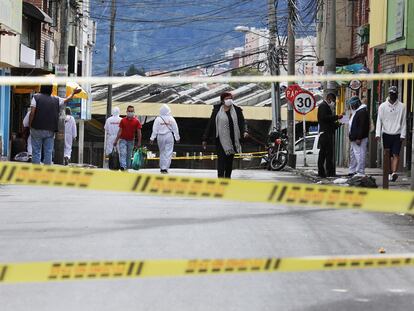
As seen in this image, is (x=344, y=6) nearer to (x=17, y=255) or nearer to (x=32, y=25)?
(x=32, y=25)

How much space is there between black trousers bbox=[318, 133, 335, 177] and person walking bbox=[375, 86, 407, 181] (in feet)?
6.58

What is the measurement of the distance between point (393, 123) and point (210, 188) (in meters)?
14.7

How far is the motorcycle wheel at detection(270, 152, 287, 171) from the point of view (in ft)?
105

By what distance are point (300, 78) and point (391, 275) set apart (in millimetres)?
2885

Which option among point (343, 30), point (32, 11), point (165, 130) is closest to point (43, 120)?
point (165, 130)

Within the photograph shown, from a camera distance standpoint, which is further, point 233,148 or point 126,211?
point 233,148

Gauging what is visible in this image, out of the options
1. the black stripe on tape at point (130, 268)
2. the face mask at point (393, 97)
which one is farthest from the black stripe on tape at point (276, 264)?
the face mask at point (393, 97)

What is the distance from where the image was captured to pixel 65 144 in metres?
29.4

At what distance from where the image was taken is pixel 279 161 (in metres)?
32.2

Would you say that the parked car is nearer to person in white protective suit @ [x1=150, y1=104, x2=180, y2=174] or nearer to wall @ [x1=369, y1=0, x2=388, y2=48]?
wall @ [x1=369, y1=0, x2=388, y2=48]

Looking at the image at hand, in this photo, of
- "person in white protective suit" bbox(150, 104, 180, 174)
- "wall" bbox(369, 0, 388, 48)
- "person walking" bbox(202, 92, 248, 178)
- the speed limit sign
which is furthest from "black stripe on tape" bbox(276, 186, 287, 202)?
the speed limit sign

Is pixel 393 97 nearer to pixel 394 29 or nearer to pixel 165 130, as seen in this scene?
pixel 394 29

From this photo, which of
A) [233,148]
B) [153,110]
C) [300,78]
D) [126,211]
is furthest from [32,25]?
[300,78]

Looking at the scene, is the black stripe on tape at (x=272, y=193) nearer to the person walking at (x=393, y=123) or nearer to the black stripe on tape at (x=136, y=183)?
the black stripe on tape at (x=136, y=183)
